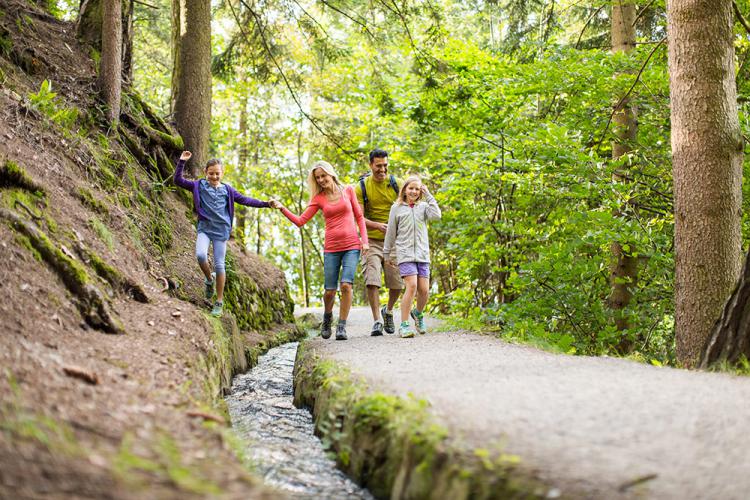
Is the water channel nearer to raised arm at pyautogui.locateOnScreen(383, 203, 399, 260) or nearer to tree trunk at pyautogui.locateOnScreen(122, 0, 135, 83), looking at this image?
raised arm at pyautogui.locateOnScreen(383, 203, 399, 260)

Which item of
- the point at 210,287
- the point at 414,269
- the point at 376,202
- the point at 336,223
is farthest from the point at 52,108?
the point at 414,269

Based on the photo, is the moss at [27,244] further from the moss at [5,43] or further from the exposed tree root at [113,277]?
the moss at [5,43]

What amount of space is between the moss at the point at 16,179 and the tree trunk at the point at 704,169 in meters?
6.54

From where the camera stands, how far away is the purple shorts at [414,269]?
8.25 metres

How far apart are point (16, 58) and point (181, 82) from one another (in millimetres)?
3156

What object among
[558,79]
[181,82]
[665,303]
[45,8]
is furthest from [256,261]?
[665,303]

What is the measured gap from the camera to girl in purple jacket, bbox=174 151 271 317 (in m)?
8.50

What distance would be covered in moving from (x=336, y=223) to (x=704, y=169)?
14.6 feet

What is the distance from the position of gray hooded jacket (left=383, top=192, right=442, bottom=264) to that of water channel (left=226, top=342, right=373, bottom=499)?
2286 millimetres

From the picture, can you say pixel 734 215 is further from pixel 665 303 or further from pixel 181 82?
pixel 181 82

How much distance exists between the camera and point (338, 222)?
27.2ft

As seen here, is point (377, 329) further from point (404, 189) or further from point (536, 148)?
point (536, 148)

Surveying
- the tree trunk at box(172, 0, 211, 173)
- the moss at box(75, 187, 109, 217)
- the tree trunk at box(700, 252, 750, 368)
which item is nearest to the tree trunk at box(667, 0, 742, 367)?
the tree trunk at box(700, 252, 750, 368)

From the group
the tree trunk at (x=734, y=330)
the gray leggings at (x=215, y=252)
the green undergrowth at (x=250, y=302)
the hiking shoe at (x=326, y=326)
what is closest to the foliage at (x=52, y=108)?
the gray leggings at (x=215, y=252)
